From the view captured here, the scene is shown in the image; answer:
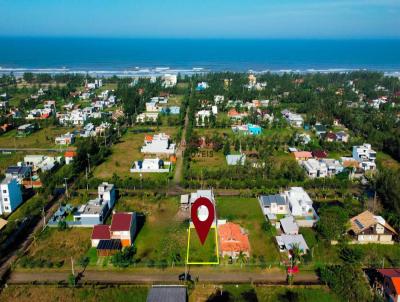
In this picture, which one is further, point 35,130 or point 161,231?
point 35,130

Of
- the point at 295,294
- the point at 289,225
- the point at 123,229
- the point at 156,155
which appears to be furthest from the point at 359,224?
the point at 156,155

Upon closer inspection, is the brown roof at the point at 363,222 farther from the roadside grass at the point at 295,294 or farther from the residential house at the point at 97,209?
the residential house at the point at 97,209

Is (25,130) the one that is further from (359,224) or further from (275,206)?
(359,224)

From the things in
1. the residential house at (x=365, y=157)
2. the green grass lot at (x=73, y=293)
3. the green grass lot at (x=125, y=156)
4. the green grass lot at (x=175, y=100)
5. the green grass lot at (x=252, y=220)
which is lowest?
the green grass lot at (x=73, y=293)

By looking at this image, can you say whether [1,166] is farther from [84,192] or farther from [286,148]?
[286,148]

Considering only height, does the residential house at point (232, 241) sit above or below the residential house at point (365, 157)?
below

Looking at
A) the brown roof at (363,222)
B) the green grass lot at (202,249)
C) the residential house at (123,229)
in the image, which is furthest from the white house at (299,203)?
the residential house at (123,229)

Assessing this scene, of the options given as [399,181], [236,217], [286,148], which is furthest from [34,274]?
[286,148]
